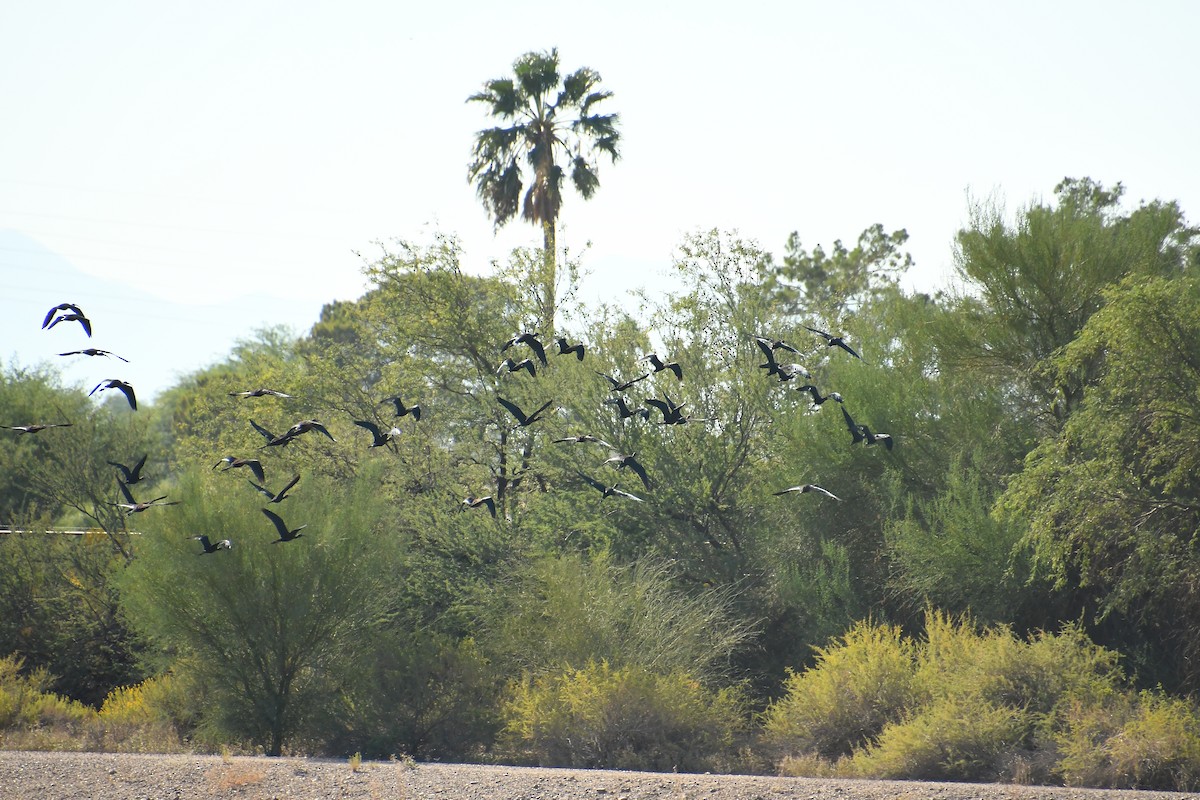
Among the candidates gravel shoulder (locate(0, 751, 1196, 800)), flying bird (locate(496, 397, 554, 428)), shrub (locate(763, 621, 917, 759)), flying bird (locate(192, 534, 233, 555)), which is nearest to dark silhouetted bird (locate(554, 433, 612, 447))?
flying bird (locate(496, 397, 554, 428))

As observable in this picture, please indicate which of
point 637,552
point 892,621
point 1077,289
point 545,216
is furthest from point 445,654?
point 545,216

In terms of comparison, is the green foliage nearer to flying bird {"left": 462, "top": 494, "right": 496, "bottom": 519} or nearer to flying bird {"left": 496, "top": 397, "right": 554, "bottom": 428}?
flying bird {"left": 462, "top": 494, "right": 496, "bottom": 519}

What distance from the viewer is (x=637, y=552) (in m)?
21.2

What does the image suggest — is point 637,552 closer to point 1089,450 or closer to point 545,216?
point 1089,450

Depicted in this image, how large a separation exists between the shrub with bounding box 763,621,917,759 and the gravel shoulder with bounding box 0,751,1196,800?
2.89 m

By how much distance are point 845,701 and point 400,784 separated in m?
6.53

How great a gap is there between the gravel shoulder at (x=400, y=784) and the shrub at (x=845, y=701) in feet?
9.47

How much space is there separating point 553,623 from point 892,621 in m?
5.90

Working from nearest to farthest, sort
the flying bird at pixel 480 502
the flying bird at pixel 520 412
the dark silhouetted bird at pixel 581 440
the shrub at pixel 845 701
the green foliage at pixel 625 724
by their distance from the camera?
the flying bird at pixel 480 502
the dark silhouetted bird at pixel 581 440
the flying bird at pixel 520 412
the shrub at pixel 845 701
the green foliage at pixel 625 724

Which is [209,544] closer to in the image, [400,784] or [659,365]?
[400,784]

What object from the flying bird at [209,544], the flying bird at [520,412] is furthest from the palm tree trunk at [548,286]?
the flying bird at [209,544]

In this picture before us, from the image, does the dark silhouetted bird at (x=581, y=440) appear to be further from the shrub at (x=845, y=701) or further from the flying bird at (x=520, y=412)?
the shrub at (x=845, y=701)

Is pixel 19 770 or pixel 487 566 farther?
pixel 487 566

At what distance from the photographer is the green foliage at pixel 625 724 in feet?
55.6
